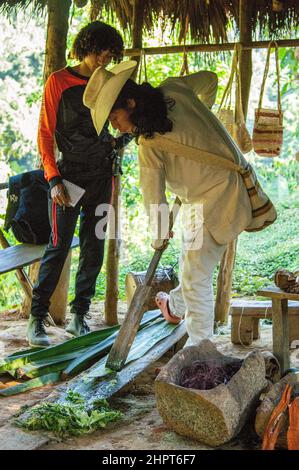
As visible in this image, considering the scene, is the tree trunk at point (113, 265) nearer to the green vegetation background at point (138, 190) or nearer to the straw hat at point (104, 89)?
the green vegetation background at point (138, 190)

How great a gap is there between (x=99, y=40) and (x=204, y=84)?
0.81 meters

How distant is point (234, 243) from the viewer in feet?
19.1

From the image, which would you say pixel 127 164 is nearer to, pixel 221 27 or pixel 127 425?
pixel 221 27

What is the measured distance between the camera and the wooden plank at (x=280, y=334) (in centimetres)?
441

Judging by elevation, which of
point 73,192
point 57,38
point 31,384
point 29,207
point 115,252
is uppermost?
point 57,38

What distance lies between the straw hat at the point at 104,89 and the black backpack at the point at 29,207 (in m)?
1.64

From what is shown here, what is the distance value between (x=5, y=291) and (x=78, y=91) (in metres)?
4.23

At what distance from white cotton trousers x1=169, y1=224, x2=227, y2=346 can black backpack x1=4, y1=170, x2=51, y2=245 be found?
1.72m

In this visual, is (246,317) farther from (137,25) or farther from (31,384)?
(137,25)

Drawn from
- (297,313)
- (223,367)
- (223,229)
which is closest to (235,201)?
(223,229)

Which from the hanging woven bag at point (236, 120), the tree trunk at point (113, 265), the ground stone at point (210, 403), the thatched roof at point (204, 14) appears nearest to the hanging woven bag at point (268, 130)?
the hanging woven bag at point (236, 120)

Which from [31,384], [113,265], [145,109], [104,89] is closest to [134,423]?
[31,384]

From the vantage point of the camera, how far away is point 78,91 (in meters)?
4.94

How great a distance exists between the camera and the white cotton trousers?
425 centimetres
